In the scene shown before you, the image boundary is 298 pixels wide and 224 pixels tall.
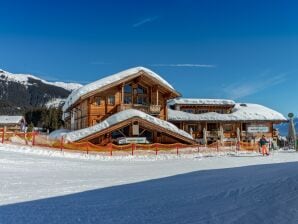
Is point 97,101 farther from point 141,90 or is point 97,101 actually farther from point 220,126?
point 220,126

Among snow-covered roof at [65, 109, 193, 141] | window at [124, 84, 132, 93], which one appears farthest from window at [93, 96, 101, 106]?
snow-covered roof at [65, 109, 193, 141]

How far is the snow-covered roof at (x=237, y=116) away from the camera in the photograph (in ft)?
145

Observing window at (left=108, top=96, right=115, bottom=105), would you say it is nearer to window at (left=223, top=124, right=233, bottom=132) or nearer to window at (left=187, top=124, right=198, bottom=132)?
window at (left=187, top=124, right=198, bottom=132)

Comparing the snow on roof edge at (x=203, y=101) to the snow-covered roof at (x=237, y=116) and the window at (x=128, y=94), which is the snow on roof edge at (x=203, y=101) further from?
the window at (x=128, y=94)

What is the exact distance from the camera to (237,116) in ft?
148

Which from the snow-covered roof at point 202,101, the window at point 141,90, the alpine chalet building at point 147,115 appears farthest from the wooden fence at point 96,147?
the snow-covered roof at point 202,101

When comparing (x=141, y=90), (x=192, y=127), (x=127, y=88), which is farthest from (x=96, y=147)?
(x=192, y=127)

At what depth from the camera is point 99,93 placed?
113 feet

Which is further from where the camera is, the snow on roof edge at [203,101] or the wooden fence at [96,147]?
the snow on roof edge at [203,101]

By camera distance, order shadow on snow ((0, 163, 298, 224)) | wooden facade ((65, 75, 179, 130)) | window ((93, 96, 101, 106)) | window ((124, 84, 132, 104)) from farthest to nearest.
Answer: window ((124, 84, 132, 104)) < window ((93, 96, 101, 106)) < wooden facade ((65, 75, 179, 130)) < shadow on snow ((0, 163, 298, 224))

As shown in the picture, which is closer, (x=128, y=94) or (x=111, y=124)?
(x=111, y=124)

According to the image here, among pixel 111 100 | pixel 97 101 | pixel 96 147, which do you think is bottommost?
pixel 96 147

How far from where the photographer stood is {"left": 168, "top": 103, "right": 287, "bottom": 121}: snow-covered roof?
44.1 m

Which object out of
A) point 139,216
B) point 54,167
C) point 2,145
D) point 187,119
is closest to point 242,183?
point 139,216
